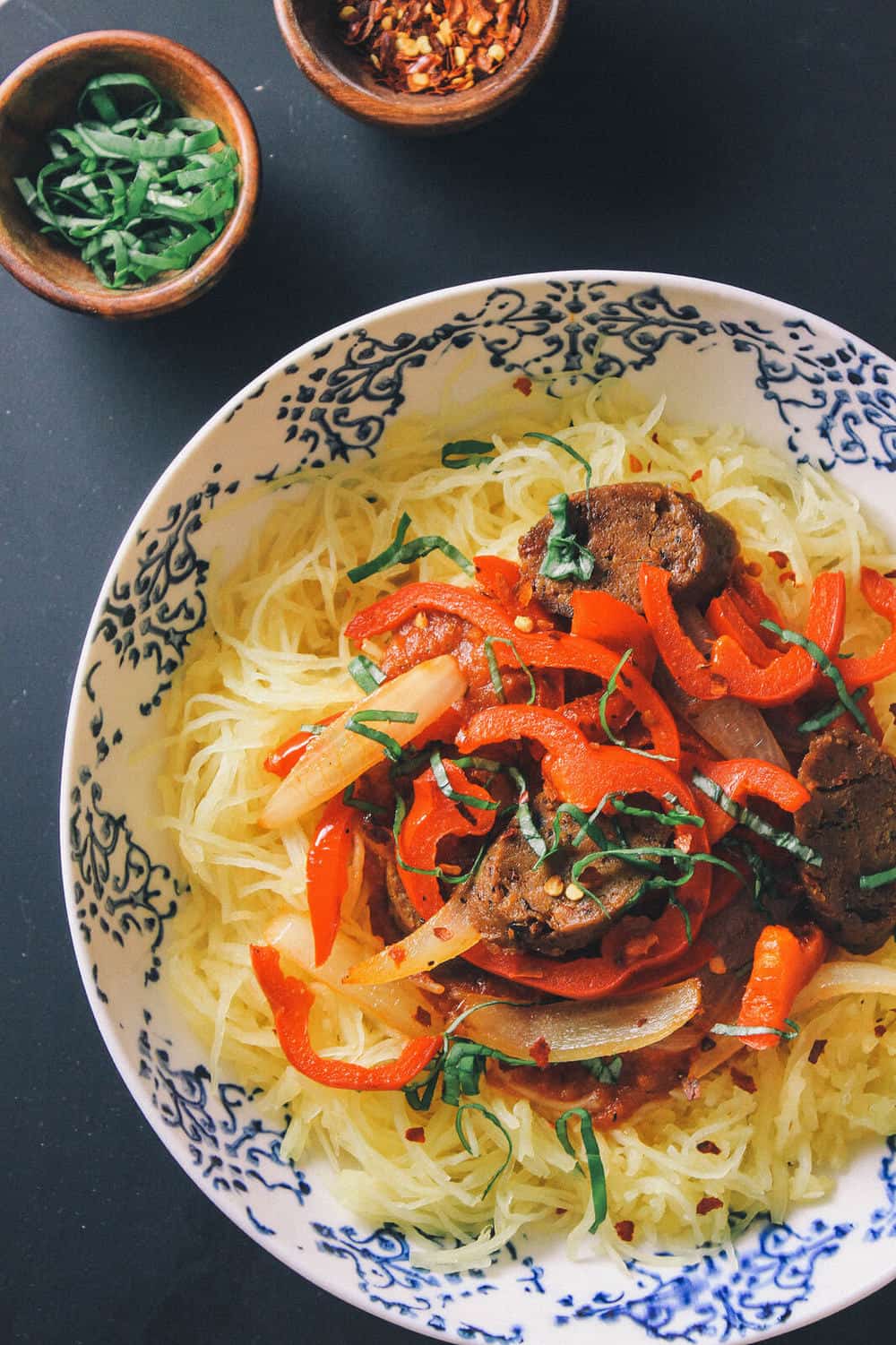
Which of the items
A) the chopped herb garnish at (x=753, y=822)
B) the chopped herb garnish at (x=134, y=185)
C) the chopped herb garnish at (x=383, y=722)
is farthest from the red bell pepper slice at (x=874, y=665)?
the chopped herb garnish at (x=134, y=185)

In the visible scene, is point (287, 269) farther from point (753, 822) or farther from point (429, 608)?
point (753, 822)

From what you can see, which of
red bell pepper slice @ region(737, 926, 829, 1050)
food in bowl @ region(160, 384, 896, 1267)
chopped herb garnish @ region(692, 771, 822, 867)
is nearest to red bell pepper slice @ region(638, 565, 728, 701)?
food in bowl @ region(160, 384, 896, 1267)

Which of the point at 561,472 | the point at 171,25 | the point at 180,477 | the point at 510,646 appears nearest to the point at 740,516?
the point at 561,472

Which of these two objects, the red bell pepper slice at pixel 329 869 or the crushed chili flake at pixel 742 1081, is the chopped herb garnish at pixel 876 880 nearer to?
the crushed chili flake at pixel 742 1081

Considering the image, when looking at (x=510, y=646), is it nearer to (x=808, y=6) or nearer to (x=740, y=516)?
(x=740, y=516)

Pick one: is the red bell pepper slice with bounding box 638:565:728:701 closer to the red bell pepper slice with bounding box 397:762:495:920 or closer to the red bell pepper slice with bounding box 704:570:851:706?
the red bell pepper slice with bounding box 704:570:851:706

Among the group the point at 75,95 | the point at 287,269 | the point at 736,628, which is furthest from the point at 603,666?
the point at 75,95
